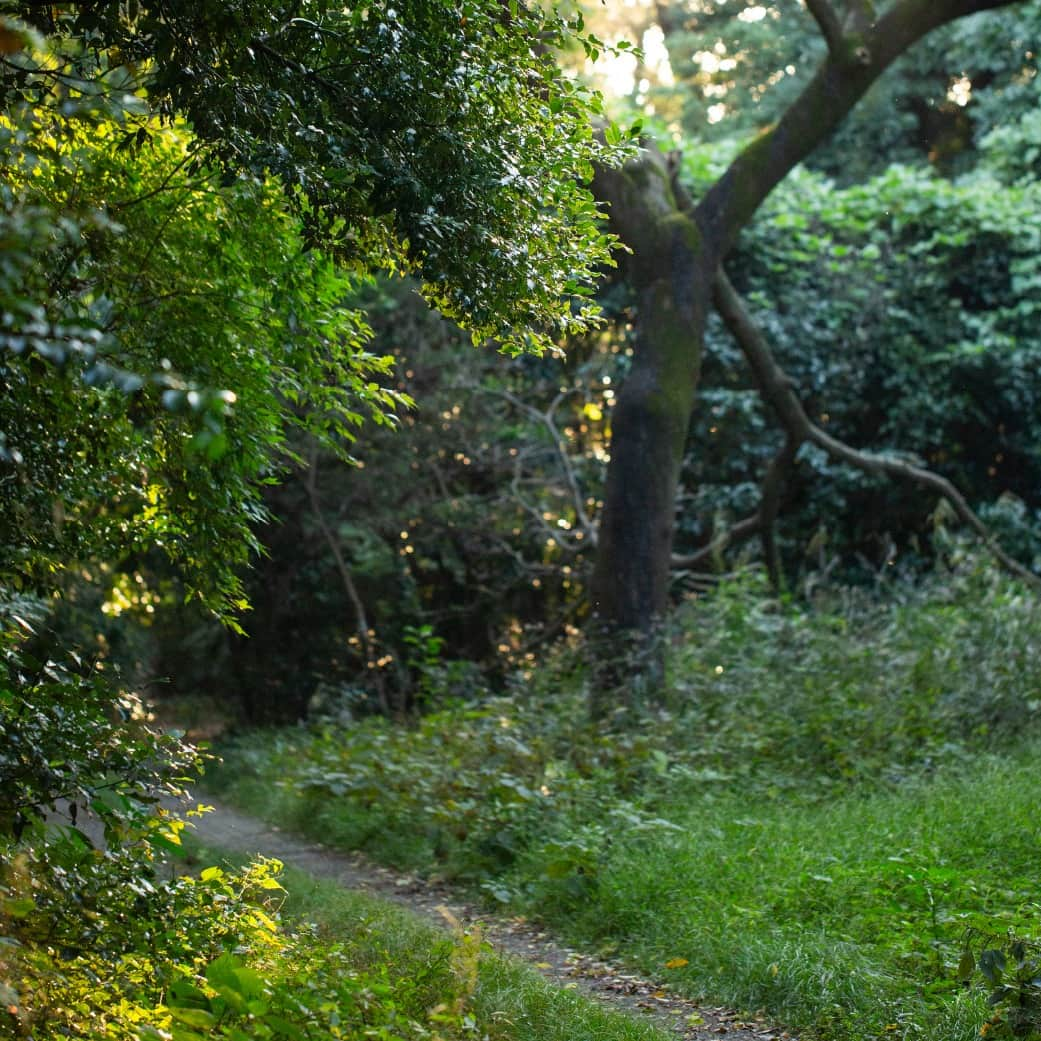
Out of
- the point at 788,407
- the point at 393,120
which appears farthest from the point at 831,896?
the point at 788,407

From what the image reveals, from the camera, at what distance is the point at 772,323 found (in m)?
15.5

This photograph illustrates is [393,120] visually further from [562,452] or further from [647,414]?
[562,452]

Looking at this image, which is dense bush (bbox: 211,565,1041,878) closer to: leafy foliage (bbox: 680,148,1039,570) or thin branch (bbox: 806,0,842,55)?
leafy foliage (bbox: 680,148,1039,570)

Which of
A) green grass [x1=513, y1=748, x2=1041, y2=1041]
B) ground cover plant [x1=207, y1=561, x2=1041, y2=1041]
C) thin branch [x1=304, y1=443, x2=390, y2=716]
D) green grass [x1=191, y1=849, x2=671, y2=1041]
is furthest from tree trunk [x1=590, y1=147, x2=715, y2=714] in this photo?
green grass [x1=191, y1=849, x2=671, y2=1041]

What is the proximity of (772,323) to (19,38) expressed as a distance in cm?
1417

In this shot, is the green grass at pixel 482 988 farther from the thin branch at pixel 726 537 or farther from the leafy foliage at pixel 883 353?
the leafy foliage at pixel 883 353

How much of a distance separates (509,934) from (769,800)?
2.26 meters

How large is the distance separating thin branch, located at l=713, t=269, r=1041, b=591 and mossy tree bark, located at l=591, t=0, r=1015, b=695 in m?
0.64

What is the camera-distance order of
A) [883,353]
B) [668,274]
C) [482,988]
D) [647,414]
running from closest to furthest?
[482,988] < [647,414] < [668,274] < [883,353]

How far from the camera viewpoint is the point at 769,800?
8047 mm

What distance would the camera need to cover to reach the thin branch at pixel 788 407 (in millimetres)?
11695

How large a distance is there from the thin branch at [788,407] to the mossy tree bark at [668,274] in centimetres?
64

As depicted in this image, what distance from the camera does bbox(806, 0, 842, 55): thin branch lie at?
1027 centimetres

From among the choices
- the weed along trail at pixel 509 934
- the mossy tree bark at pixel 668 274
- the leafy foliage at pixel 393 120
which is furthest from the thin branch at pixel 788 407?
the leafy foliage at pixel 393 120
